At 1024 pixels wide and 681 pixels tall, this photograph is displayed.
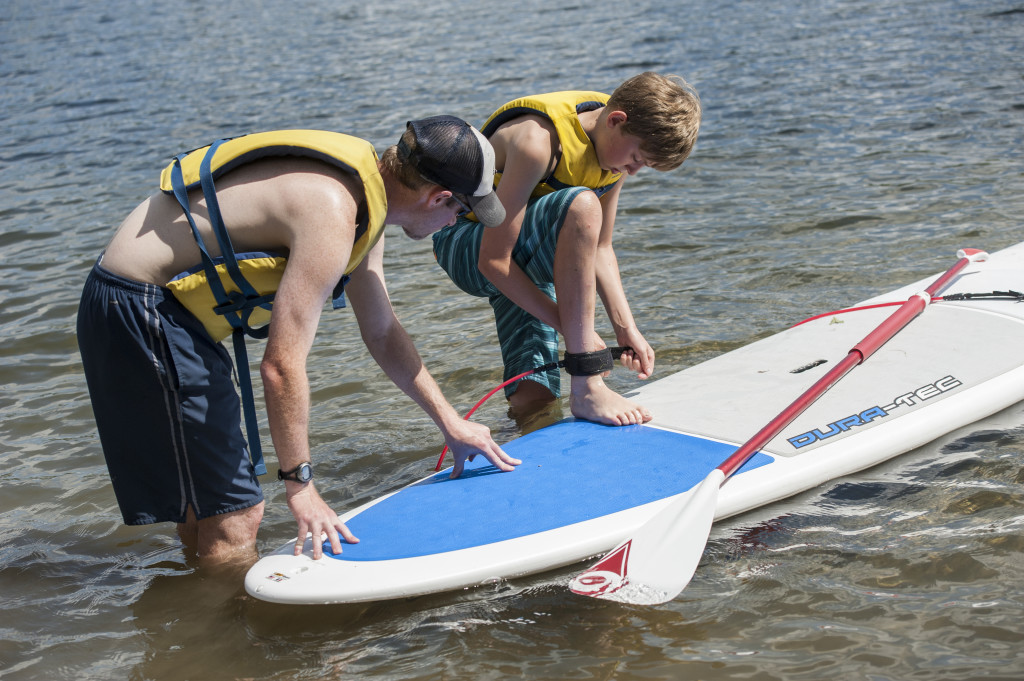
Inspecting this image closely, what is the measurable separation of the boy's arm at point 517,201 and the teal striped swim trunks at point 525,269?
0.26 ft

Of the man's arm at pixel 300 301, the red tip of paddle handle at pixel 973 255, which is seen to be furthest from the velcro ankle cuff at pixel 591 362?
the red tip of paddle handle at pixel 973 255

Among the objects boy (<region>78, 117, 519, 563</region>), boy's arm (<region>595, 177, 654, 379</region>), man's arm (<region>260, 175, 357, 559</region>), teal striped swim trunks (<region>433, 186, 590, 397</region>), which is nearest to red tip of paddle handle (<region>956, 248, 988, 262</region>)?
boy's arm (<region>595, 177, 654, 379</region>)

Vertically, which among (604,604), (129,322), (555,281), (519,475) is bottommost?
(604,604)

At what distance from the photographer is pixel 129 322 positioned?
2734mm

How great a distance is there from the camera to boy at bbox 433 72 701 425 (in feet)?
11.0

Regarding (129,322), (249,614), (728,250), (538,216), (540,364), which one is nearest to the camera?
(129,322)

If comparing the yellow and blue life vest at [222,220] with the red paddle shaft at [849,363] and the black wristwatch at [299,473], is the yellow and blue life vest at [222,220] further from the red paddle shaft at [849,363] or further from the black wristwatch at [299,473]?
the red paddle shaft at [849,363]

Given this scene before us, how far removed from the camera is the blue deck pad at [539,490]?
300 centimetres

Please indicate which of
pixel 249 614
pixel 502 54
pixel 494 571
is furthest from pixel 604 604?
pixel 502 54

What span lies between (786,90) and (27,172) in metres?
7.97

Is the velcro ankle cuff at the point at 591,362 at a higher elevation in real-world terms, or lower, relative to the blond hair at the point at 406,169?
lower

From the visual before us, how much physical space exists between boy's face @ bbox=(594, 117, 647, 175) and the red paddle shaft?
3.22ft

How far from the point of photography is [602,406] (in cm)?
366

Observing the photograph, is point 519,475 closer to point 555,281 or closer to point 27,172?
point 555,281
